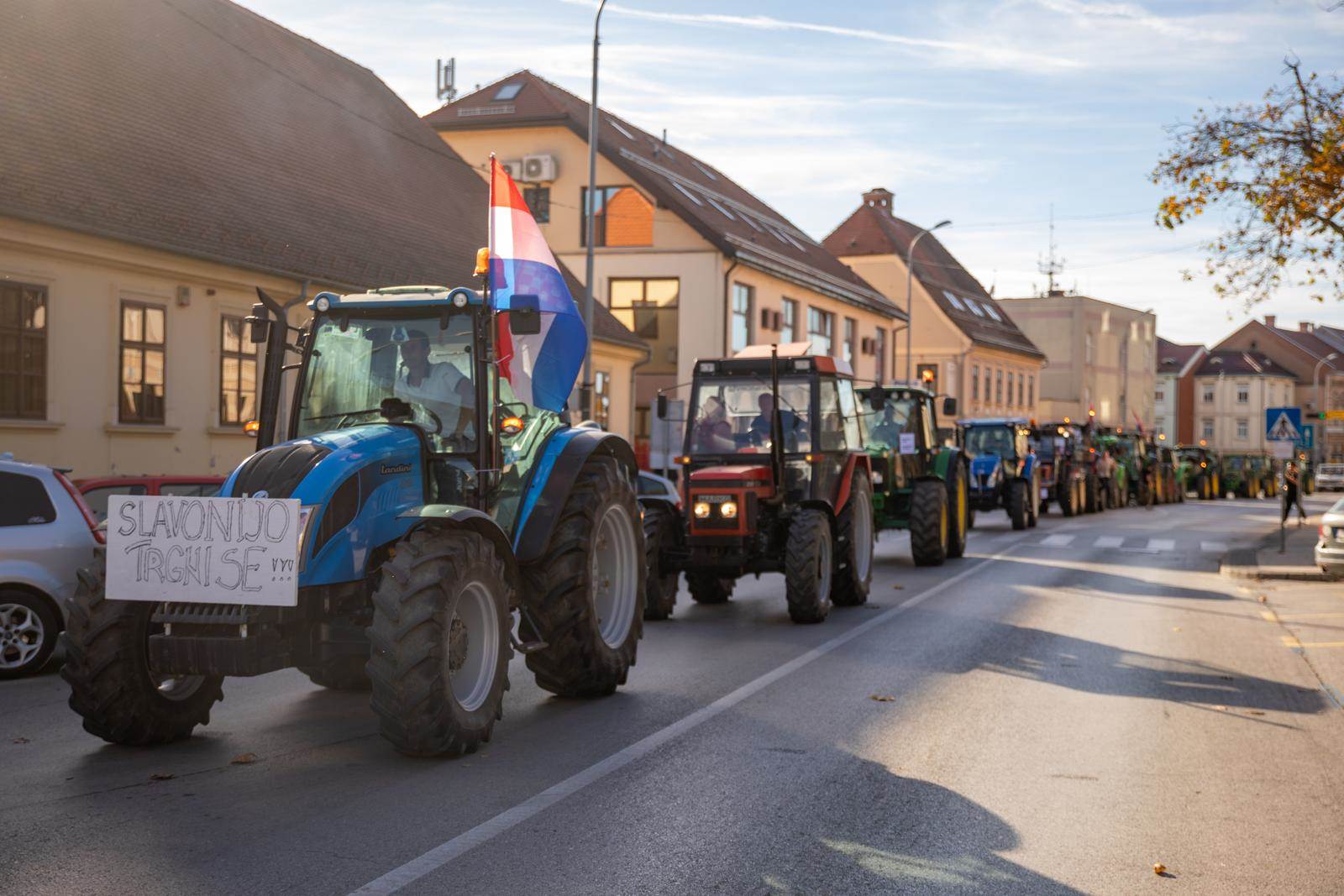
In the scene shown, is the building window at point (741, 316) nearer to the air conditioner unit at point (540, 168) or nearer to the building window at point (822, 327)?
the building window at point (822, 327)

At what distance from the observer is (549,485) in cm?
902

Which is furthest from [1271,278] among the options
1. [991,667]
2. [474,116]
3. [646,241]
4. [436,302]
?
[474,116]

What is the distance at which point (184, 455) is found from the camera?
21.2 metres

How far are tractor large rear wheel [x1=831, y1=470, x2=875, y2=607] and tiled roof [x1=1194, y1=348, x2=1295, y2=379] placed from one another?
387 feet

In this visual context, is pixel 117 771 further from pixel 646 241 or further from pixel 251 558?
pixel 646 241

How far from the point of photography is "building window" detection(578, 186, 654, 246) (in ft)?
137

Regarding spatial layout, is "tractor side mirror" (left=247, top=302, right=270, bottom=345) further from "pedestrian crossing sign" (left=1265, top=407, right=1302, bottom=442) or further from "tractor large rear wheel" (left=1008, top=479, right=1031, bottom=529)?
"tractor large rear wheel" (left=1008, top=479, right=1031, bottom=529)

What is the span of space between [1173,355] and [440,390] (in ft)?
419

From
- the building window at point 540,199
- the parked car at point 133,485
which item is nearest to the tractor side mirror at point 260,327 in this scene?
the parked car at point 133,485

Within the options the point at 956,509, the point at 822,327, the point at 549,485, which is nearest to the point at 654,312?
the point at 822,327

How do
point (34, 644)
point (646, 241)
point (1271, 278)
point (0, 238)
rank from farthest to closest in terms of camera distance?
point (646, 241)
point (1271, 278)
point (0, 238)
point (34, 644)

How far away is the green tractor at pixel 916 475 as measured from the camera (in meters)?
20.4

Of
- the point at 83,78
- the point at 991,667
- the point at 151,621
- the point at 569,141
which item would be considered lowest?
the point at 991,667

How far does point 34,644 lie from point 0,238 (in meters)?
8.76
